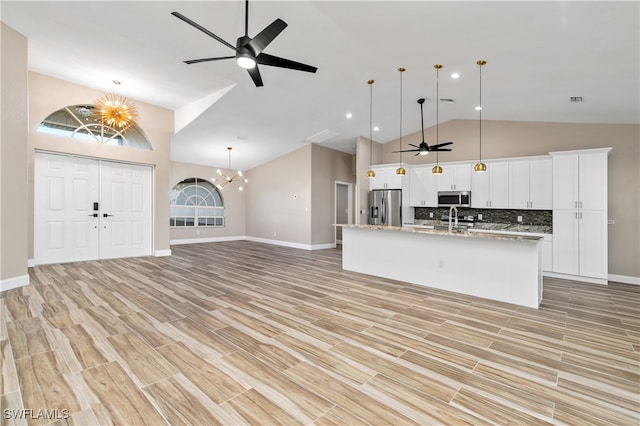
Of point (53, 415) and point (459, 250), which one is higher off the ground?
point (459, 250)

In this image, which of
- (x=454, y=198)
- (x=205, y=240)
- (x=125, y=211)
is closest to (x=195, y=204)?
(x=205, y=240)

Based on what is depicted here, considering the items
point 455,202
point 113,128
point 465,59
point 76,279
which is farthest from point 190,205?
point 465,59

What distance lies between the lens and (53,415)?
1.61 meters

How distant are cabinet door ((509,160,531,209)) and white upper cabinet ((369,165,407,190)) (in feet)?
7.81

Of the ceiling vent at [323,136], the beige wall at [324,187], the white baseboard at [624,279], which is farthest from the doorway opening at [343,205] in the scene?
the white baseboard at [624,279]

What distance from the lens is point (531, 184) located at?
582 centimetres

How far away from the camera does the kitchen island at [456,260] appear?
3.73 metres

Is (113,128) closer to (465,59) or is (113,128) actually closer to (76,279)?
(76,279)

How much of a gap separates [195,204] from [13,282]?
6046 millimetres

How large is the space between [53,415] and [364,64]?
16.7ft

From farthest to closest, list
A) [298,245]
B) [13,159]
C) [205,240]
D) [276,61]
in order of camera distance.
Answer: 1. [205,240]
2. [298,245]
3. [13,159]
4. [276,61]

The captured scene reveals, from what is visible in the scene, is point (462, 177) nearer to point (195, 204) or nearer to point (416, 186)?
point (416, 186)

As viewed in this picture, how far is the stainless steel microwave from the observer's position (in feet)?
21.7

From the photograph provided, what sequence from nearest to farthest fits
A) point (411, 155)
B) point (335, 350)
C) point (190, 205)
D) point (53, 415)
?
1. point (53, 415)
2. point (335, 350)
3. point (411, 155)
4. point (190, 205)
